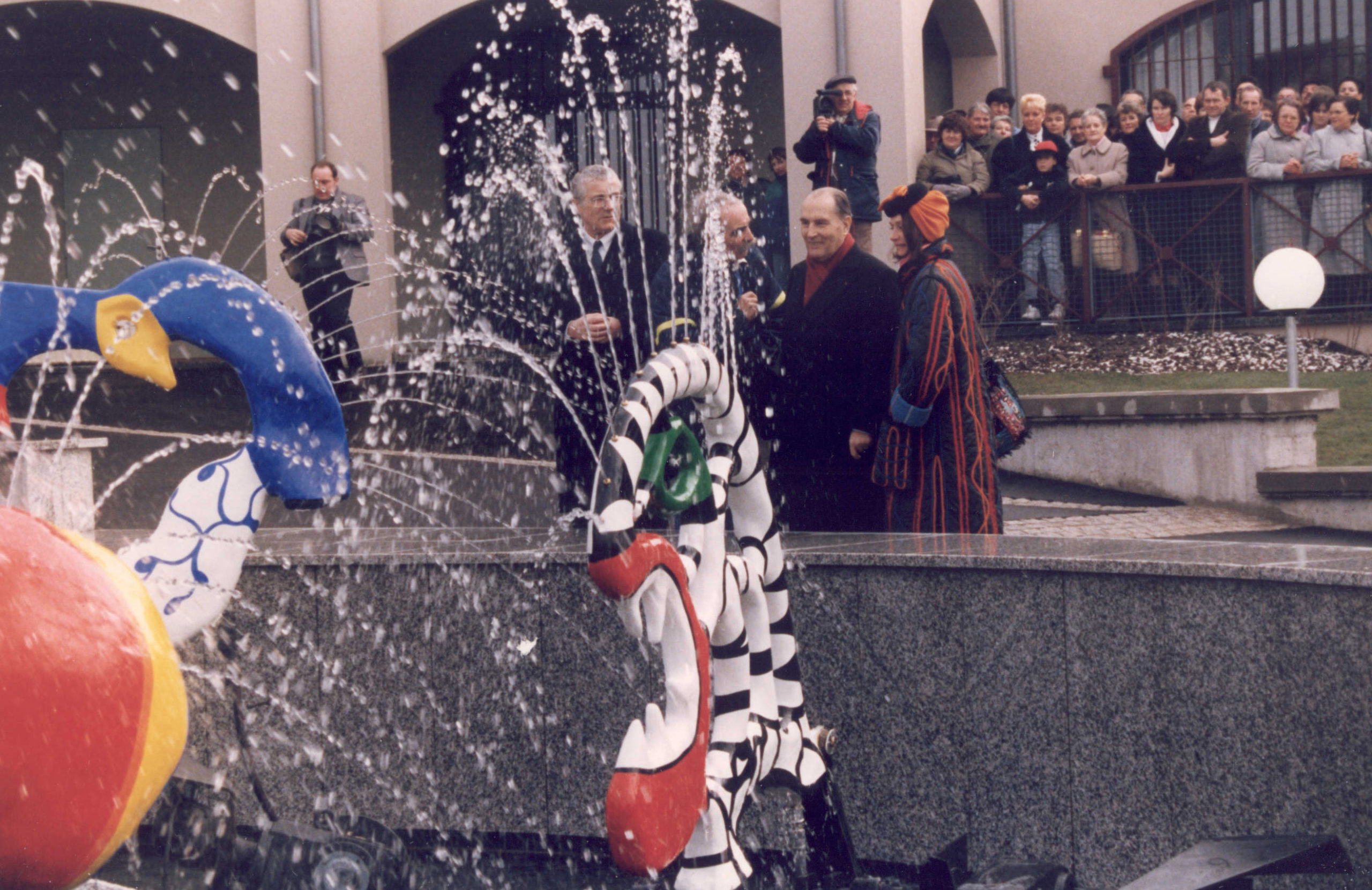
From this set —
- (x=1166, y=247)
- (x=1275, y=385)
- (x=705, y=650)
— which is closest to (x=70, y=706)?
(x=705, y=650)

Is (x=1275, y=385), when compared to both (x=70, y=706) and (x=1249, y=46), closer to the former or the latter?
(x=1249, y=46)

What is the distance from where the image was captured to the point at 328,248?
13.9 m

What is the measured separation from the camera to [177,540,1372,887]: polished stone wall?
4191mm

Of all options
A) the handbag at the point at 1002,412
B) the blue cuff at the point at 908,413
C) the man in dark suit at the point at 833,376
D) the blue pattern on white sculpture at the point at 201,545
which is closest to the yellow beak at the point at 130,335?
the blue pattern on white sculpture at the point at 201,545

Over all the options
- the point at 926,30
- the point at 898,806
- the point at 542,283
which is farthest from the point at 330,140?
the point at 898,806

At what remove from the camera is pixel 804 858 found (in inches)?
187

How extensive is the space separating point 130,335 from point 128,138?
1828 centimetres

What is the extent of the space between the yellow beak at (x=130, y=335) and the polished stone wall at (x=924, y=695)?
1951mm

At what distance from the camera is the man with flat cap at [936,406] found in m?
5.89

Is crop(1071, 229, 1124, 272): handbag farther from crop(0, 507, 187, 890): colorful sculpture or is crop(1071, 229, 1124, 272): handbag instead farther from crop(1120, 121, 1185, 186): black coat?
crop(0, 507, 187, 890): colorful sculpture

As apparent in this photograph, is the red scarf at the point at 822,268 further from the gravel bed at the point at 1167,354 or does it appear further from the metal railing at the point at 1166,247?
the metal railing at the point at 1166,247

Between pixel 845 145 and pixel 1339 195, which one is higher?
pixel 845 145

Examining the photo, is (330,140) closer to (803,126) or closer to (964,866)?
(803,126)

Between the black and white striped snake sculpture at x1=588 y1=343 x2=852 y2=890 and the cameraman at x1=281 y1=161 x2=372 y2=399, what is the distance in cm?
918
